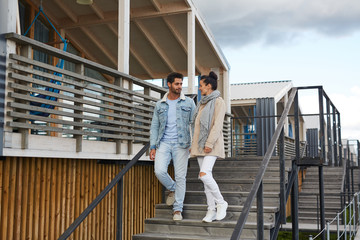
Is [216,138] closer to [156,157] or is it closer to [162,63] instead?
[156,157]


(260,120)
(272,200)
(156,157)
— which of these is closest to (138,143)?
(156,157)

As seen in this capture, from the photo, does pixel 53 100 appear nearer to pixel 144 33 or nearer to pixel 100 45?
pixel 144 33

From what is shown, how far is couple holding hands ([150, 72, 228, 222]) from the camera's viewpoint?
5254 mm

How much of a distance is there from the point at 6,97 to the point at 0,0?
1.04 meters

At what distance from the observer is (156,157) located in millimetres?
5555

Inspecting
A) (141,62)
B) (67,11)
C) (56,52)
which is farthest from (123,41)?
(141,62)

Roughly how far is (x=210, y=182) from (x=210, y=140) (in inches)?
18.2

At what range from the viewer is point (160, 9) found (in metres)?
9.88

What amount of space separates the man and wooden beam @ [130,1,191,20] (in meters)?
4.55

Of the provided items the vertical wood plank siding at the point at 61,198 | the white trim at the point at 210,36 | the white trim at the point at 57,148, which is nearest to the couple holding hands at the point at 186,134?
the white trim at the point at 57,148

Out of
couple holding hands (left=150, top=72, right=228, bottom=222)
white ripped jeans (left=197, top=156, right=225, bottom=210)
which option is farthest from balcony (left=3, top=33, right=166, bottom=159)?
white ripped jeans (left=197, top=156, right=225, bottom=210)

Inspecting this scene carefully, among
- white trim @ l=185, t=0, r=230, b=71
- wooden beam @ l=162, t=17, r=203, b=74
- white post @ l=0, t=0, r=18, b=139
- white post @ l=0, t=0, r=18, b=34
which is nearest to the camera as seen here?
white post @ l=0, t=0, r=18, b=139

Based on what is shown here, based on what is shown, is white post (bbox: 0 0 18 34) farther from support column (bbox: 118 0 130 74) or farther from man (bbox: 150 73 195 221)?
support column (bbox: 118 0 130 74)

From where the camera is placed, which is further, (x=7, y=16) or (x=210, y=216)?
(x=210, y=216)
